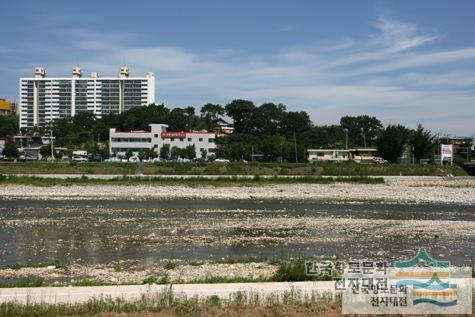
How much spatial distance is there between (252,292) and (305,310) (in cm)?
131

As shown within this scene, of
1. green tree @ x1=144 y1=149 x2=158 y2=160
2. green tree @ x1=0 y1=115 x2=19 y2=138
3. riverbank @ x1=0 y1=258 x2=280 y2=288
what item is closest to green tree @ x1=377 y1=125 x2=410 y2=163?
green tree @ x1=144 y1=149 x2=158 y2=160

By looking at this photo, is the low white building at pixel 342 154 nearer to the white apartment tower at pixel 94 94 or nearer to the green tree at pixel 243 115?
the green tree at pixel 243 115

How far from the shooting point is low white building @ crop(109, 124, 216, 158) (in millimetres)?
108444

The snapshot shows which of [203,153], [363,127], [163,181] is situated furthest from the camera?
[363,127]

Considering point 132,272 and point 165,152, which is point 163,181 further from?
point 165,152

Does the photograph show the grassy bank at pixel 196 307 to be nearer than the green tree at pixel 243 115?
Yes

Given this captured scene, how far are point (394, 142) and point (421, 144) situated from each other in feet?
19.0

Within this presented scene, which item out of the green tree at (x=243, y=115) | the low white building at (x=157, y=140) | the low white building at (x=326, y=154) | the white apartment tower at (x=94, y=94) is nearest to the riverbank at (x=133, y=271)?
the low white building at (x=157, y=140)

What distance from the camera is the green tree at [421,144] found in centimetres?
9444

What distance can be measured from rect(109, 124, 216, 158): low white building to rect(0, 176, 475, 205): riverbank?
180ft

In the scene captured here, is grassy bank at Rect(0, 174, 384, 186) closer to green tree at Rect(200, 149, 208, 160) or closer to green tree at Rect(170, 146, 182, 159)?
green tree at Rect(170, 146, 182, 159)

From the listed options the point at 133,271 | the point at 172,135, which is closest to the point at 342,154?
the point at 172,135

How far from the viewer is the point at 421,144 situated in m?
94.2

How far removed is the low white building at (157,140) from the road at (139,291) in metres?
98.4
